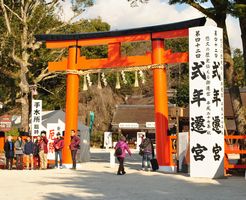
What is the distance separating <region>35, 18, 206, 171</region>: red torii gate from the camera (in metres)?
15.4

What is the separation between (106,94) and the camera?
43.8 metres

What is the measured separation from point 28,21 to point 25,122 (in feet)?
18.7

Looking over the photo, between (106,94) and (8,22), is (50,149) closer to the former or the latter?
(8,22)

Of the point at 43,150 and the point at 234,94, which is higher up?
the point at 234,94

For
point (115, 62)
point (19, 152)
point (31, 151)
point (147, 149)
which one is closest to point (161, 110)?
point (147, 149)

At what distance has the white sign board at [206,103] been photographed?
12.7 metres

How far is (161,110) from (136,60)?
221cm

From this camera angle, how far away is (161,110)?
1555 centimetres

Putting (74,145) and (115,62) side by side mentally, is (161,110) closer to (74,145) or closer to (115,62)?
→ (115,62)

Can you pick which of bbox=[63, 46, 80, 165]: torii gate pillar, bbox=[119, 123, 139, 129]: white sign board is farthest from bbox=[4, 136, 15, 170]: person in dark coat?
bbox=[119, 123, 139, 129]: white sign board

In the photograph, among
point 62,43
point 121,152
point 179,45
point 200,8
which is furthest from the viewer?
point 179,45

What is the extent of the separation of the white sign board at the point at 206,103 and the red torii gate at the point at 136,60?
69.1 inches

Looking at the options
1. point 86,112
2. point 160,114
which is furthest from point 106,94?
point 160,114

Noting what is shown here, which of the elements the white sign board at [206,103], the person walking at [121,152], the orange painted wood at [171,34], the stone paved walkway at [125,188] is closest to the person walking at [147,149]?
the person walking at [121,152]
